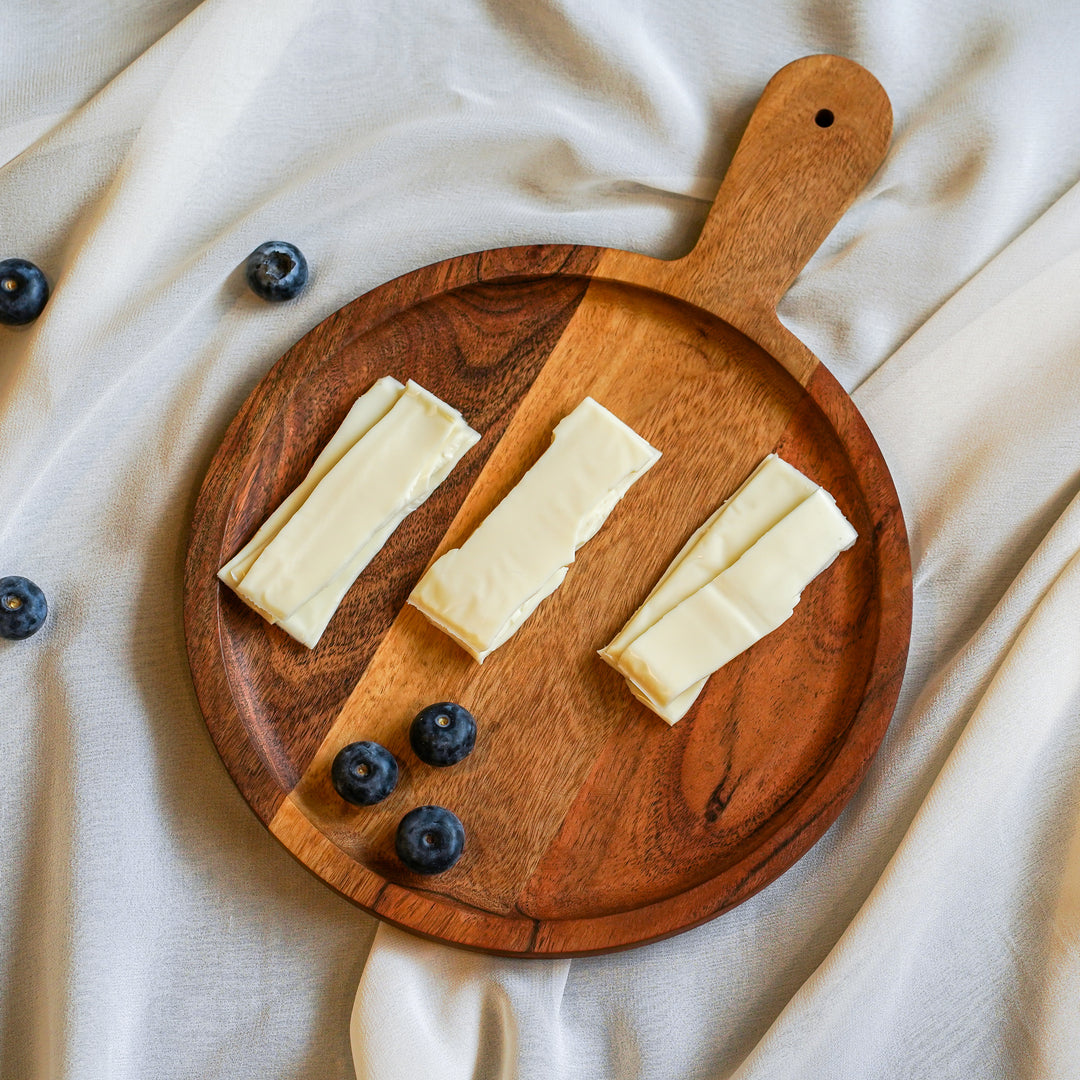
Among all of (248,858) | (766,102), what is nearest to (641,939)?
(248,858)

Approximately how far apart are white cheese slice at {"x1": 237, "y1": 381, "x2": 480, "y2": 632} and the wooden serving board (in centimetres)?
5

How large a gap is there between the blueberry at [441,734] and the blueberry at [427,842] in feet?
0.27

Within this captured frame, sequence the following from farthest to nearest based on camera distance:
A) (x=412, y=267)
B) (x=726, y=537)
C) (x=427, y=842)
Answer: (x=412, y=267) < (x=726, y=537) < (x=427, y=842)

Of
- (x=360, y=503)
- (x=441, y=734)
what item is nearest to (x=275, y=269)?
(x=360, y=503)

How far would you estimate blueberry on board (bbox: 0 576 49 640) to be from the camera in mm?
1475

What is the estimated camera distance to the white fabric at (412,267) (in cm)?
147

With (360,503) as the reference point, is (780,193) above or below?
above

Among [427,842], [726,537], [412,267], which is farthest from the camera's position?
[412,267]

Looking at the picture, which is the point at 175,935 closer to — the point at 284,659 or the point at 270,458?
the point at 284,659

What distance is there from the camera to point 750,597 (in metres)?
1.47

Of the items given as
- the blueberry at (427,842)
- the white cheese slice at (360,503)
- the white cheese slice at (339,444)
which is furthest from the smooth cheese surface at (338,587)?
the blueberry at (427,842)

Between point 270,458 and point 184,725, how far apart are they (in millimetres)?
433

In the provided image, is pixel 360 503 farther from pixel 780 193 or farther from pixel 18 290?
pixel 780 193

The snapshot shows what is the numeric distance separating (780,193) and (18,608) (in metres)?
1.33
